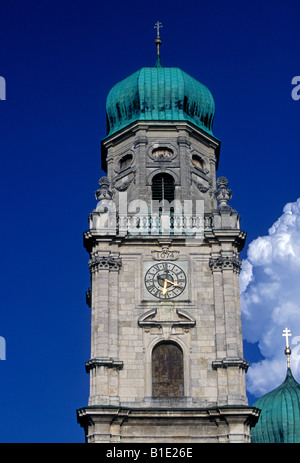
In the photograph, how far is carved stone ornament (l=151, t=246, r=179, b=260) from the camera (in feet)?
148

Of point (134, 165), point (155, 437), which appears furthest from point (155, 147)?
point (155, 437)

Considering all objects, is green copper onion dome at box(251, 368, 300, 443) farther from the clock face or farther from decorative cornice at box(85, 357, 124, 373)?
decorative cornice at box(85, 357, 124, 373)

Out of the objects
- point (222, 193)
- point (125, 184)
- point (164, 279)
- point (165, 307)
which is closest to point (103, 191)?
point (125, 184)

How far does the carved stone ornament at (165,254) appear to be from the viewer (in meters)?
45.0

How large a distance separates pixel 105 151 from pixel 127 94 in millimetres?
2798

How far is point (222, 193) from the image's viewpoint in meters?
46.5

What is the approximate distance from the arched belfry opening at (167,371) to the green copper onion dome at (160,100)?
36.5 ft

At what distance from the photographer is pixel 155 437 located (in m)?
41.1

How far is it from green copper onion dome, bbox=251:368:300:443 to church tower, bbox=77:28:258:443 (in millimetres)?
8364

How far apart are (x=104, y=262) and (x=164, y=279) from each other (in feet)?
8.32

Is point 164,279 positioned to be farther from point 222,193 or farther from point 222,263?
point 222,193

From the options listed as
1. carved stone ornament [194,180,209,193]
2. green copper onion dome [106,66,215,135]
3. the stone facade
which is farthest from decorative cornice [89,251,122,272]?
green copper onion dome [106,66,215,135]

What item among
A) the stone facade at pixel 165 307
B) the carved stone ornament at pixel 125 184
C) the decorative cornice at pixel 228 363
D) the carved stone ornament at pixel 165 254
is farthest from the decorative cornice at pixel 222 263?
the carved stone ornament at pixel 125 184
